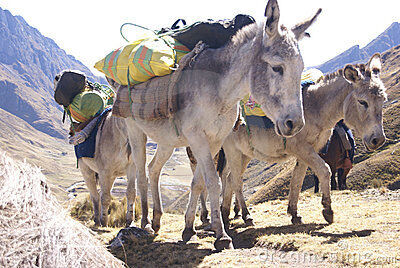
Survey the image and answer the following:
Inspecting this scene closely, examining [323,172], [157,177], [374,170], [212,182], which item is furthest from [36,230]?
[374,170]

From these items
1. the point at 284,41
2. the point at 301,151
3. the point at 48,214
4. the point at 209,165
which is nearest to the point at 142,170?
the point at 209,165

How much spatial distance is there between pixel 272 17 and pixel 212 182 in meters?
2.46

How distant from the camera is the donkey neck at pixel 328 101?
→ 7266 mm

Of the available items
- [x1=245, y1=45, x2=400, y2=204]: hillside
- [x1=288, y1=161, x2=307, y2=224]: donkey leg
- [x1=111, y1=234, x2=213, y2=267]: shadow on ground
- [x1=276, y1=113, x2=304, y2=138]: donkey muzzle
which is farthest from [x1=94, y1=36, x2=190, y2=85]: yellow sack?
[x1=245, y1=45, x2=400, y2=204]: hillside

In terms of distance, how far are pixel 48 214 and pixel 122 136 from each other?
19.5 feet

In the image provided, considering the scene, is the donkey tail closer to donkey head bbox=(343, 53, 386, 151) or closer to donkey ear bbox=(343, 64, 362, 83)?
donkey head bbox=(343, 53, 386, 151)

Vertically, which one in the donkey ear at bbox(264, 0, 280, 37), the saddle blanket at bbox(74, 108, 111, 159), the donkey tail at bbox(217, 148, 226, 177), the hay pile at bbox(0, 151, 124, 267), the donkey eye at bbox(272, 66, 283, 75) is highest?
the donkey ear at bbox(264, 0, 280, 37)

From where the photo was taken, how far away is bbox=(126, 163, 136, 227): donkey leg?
8.03m

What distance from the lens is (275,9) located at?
4.82 meters

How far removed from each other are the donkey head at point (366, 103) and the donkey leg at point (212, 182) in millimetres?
3073

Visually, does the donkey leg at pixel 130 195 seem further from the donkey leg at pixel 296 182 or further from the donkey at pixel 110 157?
the donkey leg at pixel 296 182

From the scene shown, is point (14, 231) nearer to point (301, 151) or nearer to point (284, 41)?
point (284, 41)

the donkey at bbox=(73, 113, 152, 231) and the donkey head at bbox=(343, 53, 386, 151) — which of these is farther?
the donkey at bbox=(73, 113, 152, 231)

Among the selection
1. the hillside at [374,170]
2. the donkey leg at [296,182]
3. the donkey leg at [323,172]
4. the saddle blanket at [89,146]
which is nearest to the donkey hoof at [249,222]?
the donkey leg at [296,182]
